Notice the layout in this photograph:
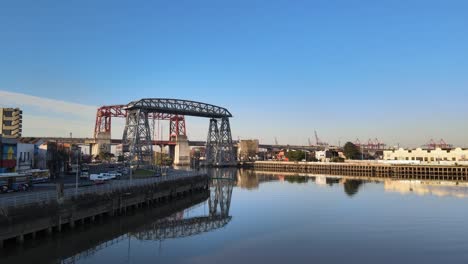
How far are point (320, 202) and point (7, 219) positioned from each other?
29.6 metres

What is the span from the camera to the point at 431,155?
3777 inches

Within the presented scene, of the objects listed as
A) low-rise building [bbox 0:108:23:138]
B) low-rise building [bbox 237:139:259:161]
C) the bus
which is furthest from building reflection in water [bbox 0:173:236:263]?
low-rise building [bbox 237:139:259:161]

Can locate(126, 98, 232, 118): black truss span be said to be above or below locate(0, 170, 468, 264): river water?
above

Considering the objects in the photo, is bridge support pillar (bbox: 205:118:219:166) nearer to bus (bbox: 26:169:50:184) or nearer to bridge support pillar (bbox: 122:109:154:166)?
bridge support pillar (bbox: 122:109:154:166)

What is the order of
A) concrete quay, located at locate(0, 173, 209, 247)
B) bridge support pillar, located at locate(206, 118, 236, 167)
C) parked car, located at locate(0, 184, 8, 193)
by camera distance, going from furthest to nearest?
1. bridge support pillar, located at locate(206, 118, 236, 167)
2. parked car, located at locate(0, 184, 8, 193)
3. concrete quay, located at locate(0, 173, 209, 247)

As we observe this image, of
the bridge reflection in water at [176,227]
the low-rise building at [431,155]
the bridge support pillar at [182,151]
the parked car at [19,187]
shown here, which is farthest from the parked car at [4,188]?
the bridge support pillar at [182,151]

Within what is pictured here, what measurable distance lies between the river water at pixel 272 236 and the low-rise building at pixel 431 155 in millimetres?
60058

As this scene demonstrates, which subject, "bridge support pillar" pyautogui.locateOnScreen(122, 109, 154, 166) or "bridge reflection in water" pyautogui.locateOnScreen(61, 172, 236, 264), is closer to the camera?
"bridge reflection in water" pyautogui.locateOnScreen(61, 172, 236, 264)

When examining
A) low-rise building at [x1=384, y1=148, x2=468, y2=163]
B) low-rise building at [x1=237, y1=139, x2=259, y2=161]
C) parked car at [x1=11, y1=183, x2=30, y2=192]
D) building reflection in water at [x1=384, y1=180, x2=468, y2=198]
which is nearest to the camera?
parked car at [x1=11, y1=183, x2=30, y2=192]

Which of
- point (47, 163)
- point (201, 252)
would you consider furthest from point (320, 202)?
point (47, 163)

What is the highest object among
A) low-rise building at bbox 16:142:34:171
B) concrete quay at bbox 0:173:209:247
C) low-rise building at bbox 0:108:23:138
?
low-rise building at bbox 0:108:23:138

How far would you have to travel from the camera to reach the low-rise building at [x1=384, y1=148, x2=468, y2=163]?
300ft

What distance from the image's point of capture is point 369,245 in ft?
72.5

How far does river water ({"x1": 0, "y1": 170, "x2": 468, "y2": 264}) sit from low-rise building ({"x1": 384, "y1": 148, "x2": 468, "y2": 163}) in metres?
60.1
